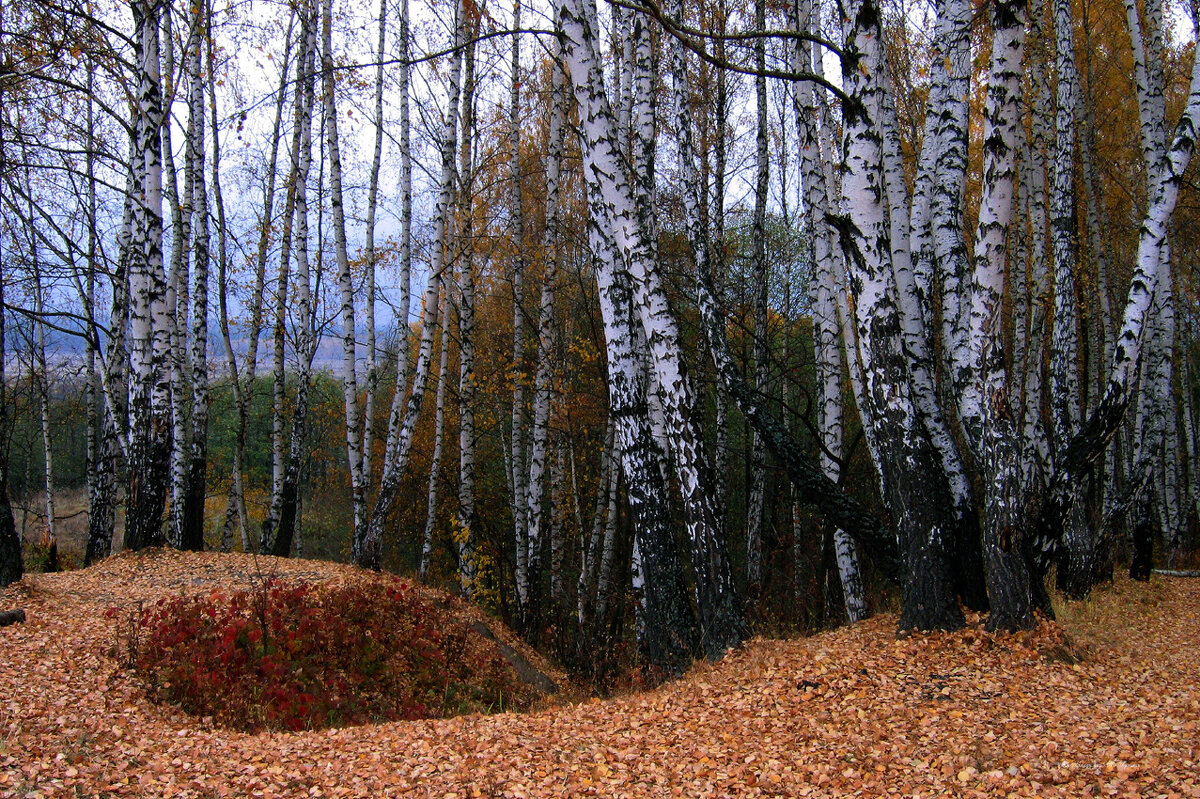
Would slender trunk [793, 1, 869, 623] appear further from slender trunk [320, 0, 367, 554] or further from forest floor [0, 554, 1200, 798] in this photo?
slender trunk [320, 0, 367, 554]

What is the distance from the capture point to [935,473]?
520cm

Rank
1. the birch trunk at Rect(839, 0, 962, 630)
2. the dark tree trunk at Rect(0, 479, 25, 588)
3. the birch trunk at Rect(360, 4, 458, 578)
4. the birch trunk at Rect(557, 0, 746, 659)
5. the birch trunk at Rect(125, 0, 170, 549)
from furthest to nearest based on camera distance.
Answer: the birch trunk at Rect(360, 4, 458, 578) → the birch trunk at Rect(125, 0, 170, 549) → the dark tree trunk at Rect(0, 479, 25, 588) → the birch trunk at Rect(557, 0, 746, 659) → the birch trunk at Rect(839, 0, 962, 630)

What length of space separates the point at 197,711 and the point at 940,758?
5.24 m

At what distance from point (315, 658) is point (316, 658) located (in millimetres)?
11

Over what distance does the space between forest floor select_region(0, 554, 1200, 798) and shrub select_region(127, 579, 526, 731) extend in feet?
1.41

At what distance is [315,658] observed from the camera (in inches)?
274

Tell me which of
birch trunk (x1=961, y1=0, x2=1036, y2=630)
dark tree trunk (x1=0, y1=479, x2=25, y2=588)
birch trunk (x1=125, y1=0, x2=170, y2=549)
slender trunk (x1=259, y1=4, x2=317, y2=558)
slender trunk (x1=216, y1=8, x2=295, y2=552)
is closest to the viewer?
birch trunk (x1=961, y1=0, x2=1036, y2=630)

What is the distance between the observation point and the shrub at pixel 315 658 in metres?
5.78

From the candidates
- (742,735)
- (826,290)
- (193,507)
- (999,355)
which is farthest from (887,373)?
(193,507)

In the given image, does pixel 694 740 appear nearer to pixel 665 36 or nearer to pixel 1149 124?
pixel 1149 124

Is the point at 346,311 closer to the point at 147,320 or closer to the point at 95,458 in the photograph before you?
the point at 147,320

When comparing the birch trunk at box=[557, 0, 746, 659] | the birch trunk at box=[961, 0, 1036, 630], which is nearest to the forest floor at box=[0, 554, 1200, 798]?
the birch trunk at box=[961, 0, 1036, 630]

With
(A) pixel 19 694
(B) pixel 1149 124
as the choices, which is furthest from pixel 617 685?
(B) pixel 1149 124

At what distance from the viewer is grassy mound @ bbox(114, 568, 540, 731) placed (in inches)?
228
